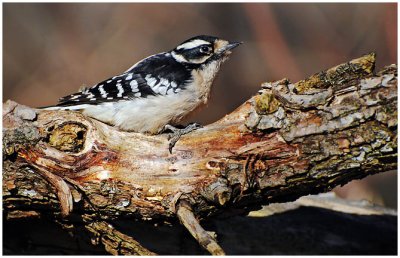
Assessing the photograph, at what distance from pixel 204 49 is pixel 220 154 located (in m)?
1.49

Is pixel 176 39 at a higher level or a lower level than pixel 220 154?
higher

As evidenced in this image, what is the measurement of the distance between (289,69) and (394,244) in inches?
133

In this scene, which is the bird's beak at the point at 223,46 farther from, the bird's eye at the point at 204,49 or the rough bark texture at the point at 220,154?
the rough bark texture at the point at 220,154

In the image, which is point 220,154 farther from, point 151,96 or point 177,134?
point 151,96

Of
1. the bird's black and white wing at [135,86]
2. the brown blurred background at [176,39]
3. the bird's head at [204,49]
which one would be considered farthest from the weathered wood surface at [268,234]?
the brown blurred background at [176,39]

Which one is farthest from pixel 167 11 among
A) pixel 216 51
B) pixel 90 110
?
pixel 90 110

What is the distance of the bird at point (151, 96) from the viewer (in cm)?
459

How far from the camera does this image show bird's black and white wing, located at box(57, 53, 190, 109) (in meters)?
4.62

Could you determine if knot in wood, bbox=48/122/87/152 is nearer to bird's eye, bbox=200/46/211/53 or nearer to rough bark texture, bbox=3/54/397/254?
rough bark texture, bbox=3/54/397/254

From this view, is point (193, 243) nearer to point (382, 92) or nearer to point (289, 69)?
point (382, 92)

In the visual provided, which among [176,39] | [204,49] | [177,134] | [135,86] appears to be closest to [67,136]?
[177,134]

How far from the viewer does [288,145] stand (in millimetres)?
3688

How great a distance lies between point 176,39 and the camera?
850 cm

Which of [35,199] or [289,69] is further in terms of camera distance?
[289,69]
